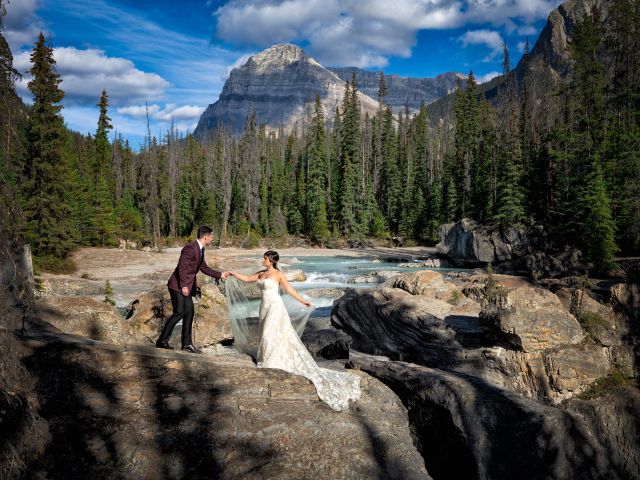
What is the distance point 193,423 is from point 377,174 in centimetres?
6534

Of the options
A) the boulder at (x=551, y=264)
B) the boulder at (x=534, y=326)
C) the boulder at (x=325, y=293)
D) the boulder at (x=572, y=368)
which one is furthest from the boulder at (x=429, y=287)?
the boulder at (x=551, y=264)

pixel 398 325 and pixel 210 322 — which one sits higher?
pixel 210 322

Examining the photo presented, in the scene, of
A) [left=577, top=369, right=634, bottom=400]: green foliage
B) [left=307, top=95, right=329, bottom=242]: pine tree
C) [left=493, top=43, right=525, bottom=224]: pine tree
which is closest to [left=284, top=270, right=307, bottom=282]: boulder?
[left=493, top=43, right=525, bottom=224]: pine tree

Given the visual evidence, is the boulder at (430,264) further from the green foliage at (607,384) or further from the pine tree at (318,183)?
the green foliage at (607,384)

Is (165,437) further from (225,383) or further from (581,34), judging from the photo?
(581,34)

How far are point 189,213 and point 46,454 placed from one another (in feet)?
217

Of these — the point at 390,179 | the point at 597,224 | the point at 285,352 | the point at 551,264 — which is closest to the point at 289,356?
the point at 285,352

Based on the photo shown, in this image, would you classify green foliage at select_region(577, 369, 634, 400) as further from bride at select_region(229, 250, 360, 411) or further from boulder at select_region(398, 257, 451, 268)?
boulder at select_region(398, 257, 451, 268)

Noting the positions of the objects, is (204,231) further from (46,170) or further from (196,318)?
(46,170)

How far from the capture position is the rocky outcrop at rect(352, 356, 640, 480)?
475cm

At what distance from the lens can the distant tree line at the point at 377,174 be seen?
1108 inches

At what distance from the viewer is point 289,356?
19.6 ft

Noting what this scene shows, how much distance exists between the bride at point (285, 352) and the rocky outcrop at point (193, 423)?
163 mm

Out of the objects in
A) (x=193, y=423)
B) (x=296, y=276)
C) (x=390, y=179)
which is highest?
(x=390, y=179)
